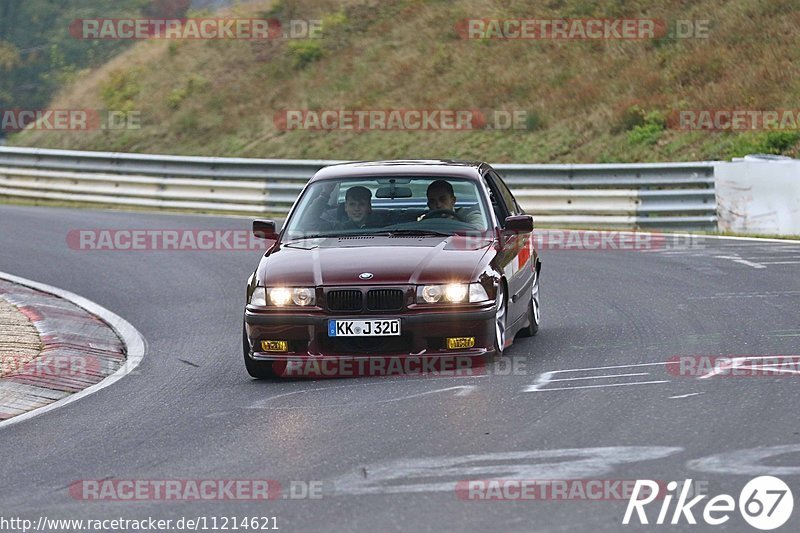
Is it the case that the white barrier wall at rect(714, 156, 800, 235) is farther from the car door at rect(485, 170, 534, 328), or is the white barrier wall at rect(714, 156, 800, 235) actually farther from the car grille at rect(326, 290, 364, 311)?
the car grille at rect(326, 290, 364, 311)

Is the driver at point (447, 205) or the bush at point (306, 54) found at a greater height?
the bush at point (306, 54)

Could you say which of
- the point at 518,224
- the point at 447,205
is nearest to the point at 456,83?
the point at 447,205

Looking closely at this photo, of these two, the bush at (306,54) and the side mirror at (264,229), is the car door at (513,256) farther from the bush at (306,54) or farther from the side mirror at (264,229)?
the bush at (306,54)

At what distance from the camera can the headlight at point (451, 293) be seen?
31.8 feet

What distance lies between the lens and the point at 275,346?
9.86 metres

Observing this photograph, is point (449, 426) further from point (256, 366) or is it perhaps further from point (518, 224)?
point (518, 224)

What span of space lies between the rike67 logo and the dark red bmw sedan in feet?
11.2

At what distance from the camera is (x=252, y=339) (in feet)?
32.7

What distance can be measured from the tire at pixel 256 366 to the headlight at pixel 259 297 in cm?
23

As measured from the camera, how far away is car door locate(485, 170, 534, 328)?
34.9ft

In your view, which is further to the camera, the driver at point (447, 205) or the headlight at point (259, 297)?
the driver at point (447, 205)

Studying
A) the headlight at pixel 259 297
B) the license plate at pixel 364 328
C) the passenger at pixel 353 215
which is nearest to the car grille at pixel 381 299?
the license plate at pixel 364 328

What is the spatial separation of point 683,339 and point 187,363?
396cm

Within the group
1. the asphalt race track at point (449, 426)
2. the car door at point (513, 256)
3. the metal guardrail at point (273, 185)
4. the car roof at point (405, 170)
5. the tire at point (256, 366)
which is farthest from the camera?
the metal guardrail at point (273, 185)
